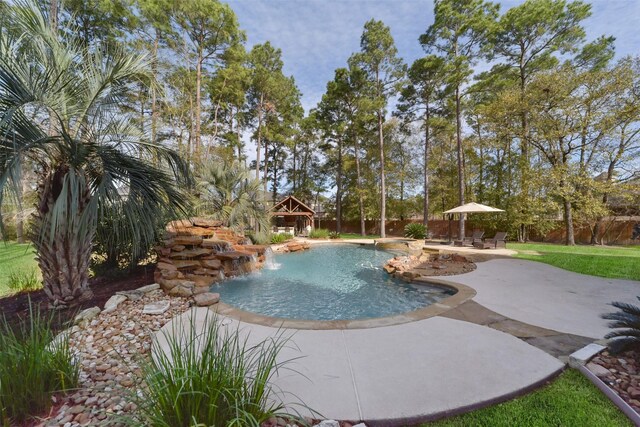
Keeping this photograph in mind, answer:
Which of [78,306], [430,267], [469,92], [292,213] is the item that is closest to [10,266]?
[78,306]

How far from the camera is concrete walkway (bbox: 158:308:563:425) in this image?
5.65 ft

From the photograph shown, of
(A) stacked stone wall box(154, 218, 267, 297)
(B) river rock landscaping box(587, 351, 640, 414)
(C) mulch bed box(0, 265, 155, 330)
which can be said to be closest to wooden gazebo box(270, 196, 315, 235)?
(A) stacked stone wall box(154, 218, 267, 297)

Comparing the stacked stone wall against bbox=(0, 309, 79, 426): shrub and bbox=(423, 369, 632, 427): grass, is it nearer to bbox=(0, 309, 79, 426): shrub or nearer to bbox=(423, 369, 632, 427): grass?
bbox=(0, 309, 79, 426): shrub

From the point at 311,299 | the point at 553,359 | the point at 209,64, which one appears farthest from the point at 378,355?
the point at 209,64

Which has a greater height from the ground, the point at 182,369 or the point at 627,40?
the point at 627,40

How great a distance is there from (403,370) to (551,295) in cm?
389

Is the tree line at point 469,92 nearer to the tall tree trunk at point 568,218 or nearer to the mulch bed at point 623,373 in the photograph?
the tall tree trunk at point 568,218

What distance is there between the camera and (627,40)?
1163cm

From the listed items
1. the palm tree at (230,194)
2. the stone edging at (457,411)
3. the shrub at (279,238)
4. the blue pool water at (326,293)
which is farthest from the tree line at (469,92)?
the stone edging at (457,411)

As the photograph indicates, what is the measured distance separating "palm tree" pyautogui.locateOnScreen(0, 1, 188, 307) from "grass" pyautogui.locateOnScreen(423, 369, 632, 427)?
12.6 feet

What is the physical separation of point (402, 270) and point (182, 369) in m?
6.35

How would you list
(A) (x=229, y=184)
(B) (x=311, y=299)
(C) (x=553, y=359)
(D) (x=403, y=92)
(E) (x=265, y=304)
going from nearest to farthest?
(C) (x=553, y=359) < (E) (x=265, y=304) < (B) (x=311, y=299) < (A) (x=229, y=184) < (D) (x=403, y=92)

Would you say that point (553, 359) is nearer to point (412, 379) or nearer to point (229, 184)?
point (412, 379)

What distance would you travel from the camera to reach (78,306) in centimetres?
351
